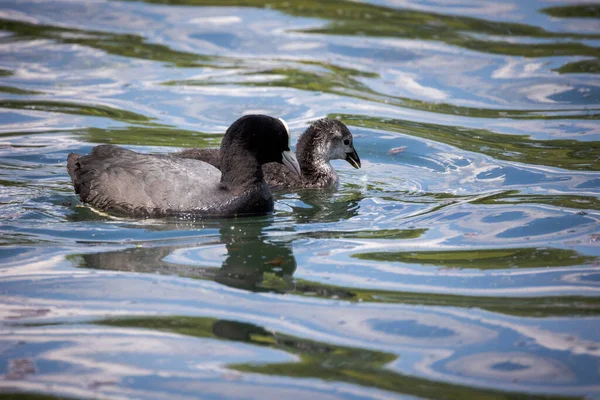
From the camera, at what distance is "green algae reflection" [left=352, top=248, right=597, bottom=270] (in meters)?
7.34

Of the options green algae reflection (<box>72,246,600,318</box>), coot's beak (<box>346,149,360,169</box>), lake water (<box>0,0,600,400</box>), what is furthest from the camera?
coot's beak (<box>346,149,360,169</box>)

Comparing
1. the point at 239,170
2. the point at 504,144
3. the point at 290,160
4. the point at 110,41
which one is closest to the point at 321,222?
the point at 290,160

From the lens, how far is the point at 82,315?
624 centimetres

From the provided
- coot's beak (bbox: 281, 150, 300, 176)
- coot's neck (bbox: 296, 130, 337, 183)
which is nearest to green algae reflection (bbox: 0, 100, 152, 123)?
coot's neck (bbox: 296, 130, 337, 183)

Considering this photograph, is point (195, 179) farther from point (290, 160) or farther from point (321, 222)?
point (321, 222)

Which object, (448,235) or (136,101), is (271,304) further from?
(136,101)

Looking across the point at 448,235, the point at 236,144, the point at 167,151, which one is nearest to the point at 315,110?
the point at 167,151

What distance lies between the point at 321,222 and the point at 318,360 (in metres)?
3.30

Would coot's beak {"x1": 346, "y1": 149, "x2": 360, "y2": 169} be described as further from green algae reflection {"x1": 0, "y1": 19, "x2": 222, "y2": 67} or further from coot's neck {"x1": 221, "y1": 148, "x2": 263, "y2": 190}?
green algae reflection {"x1": 0, "y1": 19, "x2": 222, "y2": 67}

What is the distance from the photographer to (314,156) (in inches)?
423

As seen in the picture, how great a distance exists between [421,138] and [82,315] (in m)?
6.86

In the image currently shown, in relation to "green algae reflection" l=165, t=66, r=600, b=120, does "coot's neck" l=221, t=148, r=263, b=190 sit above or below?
below

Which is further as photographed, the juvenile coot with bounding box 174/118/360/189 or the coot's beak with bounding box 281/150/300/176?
the juvenile coot with bounding box 174/118/360/189

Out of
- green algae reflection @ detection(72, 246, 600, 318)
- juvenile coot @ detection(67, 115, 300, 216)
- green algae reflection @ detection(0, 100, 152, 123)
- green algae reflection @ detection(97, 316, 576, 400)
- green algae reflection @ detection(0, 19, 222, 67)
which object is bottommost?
green algae reflection @ detection(97, 316, 576, 400)
